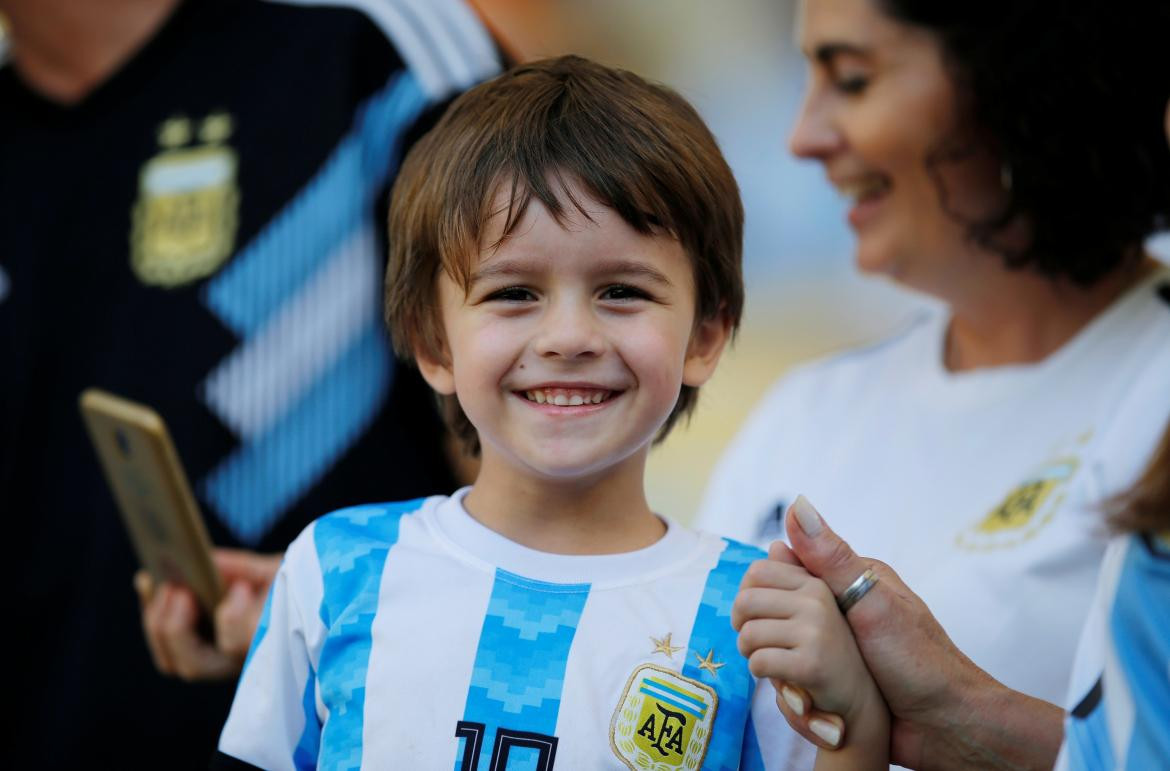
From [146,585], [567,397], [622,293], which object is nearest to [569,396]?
[567,397]

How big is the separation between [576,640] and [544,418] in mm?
205

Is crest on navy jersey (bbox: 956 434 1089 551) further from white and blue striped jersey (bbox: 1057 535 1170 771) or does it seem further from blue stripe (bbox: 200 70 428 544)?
blue stripe (bbox: 200 70 428 544)

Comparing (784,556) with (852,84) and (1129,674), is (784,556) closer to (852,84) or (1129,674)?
(1129,674)

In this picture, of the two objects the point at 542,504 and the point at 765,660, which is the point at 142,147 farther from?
the point at 765,660

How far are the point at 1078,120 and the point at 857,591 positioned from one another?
106cm

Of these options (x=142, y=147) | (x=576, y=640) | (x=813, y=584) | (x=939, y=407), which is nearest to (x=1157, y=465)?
(x=813, y=584)

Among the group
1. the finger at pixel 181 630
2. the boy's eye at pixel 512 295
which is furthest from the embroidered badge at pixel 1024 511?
the finger at pixel 181 630

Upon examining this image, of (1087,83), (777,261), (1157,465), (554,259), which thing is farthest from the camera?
(777,261)

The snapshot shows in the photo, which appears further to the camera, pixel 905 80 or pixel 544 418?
pixel 905 80

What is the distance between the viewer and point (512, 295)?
51.2 inches

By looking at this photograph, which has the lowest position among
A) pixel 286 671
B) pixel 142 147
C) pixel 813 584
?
pixel 286 671

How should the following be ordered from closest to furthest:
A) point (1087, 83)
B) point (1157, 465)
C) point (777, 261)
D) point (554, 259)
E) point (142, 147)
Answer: point (1157, 465)
point (554, 259)
point (1087, 83)
point (142, 147)
point (777, 261)

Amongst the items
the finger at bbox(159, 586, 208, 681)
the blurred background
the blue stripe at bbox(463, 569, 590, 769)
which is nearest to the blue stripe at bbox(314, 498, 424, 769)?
the blue stripe at bbox(463, 569, 590, 769)

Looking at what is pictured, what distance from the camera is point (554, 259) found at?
1.26 meters
